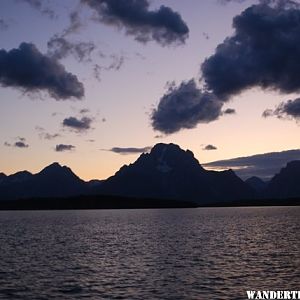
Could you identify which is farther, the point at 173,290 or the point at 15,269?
the point at 15,269

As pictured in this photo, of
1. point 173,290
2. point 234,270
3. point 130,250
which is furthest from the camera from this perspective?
point 130,250

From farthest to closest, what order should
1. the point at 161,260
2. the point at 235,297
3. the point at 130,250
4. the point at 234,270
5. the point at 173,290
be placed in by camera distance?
1. the point at 130,250
2. the point at 161,260
3. the point at 234,270
4. the point at 173,290
5. the point at 235,297

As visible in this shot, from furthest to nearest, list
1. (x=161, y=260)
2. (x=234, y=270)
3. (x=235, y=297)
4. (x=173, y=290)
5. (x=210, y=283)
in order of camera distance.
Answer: (x=161, y=260) → (x=234, y=270) → (x=210, y=283) → (x=173, y=290) → (x=235, y=297)

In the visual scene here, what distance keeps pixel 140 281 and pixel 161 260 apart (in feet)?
71.7

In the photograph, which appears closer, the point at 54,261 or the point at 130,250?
the point at 54,261

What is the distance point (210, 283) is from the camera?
60938 millimetres

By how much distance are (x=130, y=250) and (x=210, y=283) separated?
43.6m

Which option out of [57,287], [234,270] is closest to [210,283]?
[234,270]

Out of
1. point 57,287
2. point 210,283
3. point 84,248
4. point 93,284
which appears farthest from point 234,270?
point 84,248

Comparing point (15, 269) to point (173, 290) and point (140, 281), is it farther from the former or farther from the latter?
point (173, 290)

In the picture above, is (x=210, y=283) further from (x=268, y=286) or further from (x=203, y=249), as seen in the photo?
(x=203, y=249)

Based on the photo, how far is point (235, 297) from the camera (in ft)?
171

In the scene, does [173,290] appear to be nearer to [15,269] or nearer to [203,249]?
[15,269]

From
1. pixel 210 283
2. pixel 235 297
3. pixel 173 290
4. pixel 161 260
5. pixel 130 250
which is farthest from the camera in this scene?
pixel 130 250
